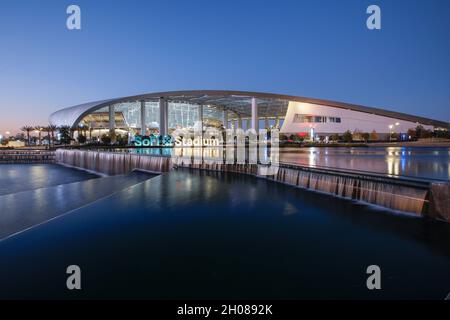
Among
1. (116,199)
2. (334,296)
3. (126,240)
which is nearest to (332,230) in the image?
(334,296)

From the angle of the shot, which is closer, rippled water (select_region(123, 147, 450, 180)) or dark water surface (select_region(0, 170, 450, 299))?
dark water surface (select_region(0, 170, 450, 299))

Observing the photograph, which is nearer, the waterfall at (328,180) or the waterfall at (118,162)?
the waterfall at (328,180)

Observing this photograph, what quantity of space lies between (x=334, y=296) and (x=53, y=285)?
12.5 feet

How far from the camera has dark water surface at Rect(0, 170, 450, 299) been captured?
163 inches

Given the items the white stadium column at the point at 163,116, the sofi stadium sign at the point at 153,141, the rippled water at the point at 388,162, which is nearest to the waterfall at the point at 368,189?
the rippled water at the point at 388,162

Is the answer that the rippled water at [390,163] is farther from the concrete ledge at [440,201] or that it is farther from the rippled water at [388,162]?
the concrete ledge at [440,201]

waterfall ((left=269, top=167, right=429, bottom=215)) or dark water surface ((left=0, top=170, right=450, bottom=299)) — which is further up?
waterfall ((left=269, top=167, right=429, bottom=215))

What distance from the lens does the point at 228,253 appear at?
5402 mm

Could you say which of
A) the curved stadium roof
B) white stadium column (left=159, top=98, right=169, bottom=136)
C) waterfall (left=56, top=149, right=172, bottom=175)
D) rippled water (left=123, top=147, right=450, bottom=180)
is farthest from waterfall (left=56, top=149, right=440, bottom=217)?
the curved stadium roof

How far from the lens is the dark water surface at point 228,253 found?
4.14m

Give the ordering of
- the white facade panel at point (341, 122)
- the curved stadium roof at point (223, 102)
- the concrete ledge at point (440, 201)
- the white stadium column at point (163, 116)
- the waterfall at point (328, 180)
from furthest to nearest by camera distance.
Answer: the white stadium column at point (163, 116)
the curved stadium roof at point (223, 102)
the white facade panel at point (341, 122)
the waterfall at point (328, 180)
the concrete ledge at point (440, 201)

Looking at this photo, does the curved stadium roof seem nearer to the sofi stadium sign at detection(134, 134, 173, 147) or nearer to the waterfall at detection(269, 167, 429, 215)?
the sofi stadium sign at detection(134, 134, 173, 147)

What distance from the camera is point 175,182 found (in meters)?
14.3
